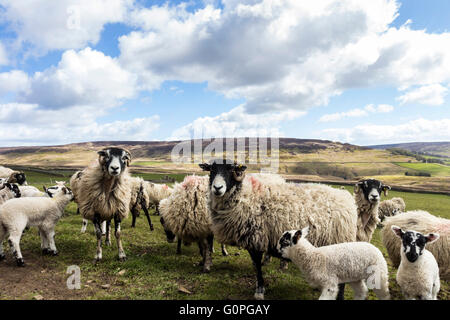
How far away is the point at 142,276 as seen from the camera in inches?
287

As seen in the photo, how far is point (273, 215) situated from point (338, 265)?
1839 millimetres

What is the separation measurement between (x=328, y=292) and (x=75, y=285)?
6.20 meters

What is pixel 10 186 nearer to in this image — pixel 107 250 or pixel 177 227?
pixel 107 250

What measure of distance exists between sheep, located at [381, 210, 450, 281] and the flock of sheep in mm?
21

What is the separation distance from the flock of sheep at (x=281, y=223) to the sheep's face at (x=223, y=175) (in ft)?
0.09

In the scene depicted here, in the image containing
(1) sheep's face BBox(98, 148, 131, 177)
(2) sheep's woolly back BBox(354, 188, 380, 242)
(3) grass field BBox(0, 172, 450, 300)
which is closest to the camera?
(3) grass field BBox(0, 172, 450, 300)

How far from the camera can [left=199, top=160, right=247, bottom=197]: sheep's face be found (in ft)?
20.6

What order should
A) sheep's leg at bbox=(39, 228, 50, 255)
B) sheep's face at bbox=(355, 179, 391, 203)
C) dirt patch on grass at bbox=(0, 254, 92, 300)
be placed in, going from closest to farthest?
dirt patch on grass at bbox=(0, 254, 92, 300)
sheep's leg at bbox=(39, 228, 50, 255)
sheep's face at bbox=(355, 179, 391, 203)

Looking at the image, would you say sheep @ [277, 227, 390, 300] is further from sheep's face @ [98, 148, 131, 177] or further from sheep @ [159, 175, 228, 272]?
sheep's face @ [98, 148, 131, 177]

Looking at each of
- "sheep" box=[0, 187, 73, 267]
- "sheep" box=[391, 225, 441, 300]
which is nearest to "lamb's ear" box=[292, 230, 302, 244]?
"sheep" box=[391, 225, 441, 300]

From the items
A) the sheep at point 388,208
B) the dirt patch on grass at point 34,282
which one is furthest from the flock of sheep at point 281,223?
the sheep at point 388,208

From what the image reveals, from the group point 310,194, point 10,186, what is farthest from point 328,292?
point 10,186

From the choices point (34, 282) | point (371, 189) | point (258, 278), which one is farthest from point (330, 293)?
point (34, 282)
